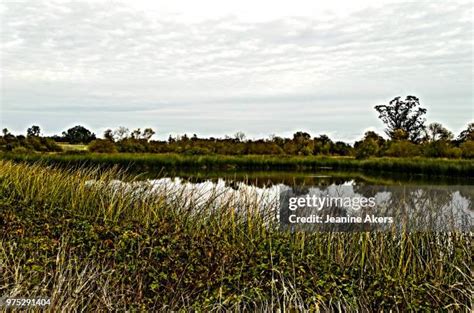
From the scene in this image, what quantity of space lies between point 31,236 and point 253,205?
84.8 inches

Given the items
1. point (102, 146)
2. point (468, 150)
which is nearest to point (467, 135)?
point (468, 150)

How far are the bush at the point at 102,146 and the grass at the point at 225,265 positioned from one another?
18.8 metres

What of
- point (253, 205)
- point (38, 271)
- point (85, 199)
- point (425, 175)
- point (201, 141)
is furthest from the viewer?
point (201, 141)

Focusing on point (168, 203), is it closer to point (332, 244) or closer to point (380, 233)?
point (332, 244)

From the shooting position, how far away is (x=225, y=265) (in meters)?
3.81

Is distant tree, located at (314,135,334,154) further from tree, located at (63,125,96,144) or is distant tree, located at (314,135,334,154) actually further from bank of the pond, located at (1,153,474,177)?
tree, located at (63,125,96,144)

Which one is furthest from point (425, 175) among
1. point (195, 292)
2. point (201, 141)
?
point (195, 292)

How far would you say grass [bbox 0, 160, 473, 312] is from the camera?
3451mm

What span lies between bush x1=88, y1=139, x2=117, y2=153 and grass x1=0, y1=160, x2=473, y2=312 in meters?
18.8

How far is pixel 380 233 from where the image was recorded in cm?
441

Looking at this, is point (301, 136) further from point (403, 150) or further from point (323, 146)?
point (403, 150)

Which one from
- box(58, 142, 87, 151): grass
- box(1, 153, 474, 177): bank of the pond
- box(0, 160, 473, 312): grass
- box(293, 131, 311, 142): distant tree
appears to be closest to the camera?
box(0, 160, 473, 312): grass

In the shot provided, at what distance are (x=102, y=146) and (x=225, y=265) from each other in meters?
20.7

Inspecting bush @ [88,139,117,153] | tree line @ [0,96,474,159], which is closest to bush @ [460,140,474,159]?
tree line @ [0,96,474,159]
